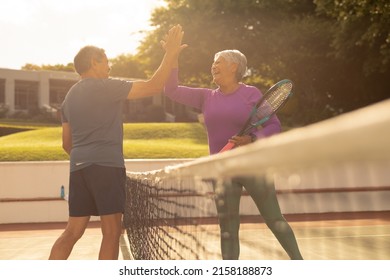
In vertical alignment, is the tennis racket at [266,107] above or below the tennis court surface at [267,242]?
above

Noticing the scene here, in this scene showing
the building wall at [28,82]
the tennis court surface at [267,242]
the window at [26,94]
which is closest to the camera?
the tennis court surface at [267,242]

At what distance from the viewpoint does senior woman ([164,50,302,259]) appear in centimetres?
380

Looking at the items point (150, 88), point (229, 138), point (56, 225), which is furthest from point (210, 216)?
point (56, 225)

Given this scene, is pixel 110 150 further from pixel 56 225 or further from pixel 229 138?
pixel 56 225

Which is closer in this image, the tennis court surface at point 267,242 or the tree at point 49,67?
the tennis court surface at point 267,242

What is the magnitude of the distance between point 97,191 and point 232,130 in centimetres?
98

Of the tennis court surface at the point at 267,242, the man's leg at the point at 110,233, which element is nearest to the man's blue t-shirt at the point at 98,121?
the man's leg at the point at 110,233

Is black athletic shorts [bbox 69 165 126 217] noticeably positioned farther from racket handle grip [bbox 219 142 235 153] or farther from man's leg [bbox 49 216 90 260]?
racket handle grip [bbox 219 142 235 153]

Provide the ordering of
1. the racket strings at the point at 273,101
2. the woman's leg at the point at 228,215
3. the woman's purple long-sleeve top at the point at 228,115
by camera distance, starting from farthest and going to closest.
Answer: the racket strings at the point at 273,101 < the woman's purple long-sleeve top at the point at 228,115 < the woman's leg at the point at 228,215

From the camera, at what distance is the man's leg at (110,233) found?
382 cm

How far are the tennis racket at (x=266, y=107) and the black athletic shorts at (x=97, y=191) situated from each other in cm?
67

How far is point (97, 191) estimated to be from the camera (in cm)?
378

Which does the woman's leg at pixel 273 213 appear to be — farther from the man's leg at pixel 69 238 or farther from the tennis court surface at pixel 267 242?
the man's leg at pixel 69 238

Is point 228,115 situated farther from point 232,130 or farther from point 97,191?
point 97,191
